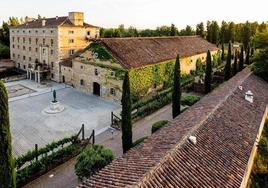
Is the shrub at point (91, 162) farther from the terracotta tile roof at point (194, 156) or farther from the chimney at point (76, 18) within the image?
the chimney at point (76, 18)

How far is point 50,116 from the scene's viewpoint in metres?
27.7

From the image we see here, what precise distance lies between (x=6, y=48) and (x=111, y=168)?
188ft

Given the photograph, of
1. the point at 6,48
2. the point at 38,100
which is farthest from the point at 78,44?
the point at 6,48

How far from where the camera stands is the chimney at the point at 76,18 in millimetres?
42253

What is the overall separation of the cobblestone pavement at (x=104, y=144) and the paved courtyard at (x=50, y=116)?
2.23 m

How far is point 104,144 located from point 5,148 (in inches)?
396

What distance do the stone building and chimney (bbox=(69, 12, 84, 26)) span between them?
671 centimetres

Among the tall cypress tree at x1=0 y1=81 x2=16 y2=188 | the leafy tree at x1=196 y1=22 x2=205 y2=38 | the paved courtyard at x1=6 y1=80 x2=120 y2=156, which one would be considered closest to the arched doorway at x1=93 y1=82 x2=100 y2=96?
the paved courtyard at x1=6 y1=80 x2=120 y2=156

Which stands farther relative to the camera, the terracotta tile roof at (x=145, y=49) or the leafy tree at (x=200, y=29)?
the leafy tree at (x=200, y=29)

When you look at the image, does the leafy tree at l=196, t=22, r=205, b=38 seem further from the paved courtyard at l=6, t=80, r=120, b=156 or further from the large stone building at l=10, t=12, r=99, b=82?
the paved courtyard at l=6, t=80, r=120, b=156

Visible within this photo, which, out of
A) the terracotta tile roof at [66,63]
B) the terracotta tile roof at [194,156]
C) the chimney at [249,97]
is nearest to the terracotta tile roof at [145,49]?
the terracotta tile roof at [66,63]

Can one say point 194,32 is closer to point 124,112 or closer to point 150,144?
point 124,112

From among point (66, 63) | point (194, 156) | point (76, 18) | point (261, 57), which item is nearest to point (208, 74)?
point (261, 57)

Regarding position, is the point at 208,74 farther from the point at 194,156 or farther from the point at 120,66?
the point at 194,156
